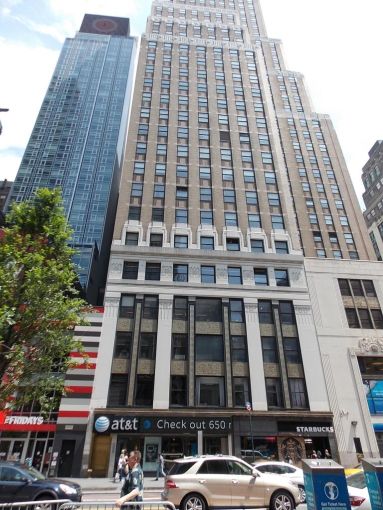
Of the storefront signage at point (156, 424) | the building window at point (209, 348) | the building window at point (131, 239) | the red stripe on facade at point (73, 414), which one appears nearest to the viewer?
the storefront signage at point (156, 424)

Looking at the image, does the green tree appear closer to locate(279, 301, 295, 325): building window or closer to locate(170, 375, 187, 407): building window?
locate(170, 375, 187, 407): building window

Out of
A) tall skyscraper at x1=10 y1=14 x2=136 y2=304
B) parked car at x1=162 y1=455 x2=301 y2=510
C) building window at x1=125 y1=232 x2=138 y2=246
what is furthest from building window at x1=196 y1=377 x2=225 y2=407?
tall skyscraper at x1=10 y1=14 x2=136 y2=304

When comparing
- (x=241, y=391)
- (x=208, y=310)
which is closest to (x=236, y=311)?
(x=208, y=310)

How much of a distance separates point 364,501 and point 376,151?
292ft

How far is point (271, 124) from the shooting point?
47.8m

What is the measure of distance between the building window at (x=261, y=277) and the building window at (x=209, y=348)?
7.11 meters

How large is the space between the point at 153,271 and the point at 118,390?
37.3 ft

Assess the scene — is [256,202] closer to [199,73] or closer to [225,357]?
[225,357]

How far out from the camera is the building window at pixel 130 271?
32469 mm

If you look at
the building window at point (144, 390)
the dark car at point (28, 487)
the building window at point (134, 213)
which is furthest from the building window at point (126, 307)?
the dark car at point (28, 487)

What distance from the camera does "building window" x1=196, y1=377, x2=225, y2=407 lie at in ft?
89.0

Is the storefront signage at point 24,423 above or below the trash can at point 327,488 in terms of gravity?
above

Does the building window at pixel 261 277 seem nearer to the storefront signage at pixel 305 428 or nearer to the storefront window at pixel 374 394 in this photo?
the storefront window at pixel 374 394

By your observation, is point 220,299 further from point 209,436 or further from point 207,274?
point 209,436
